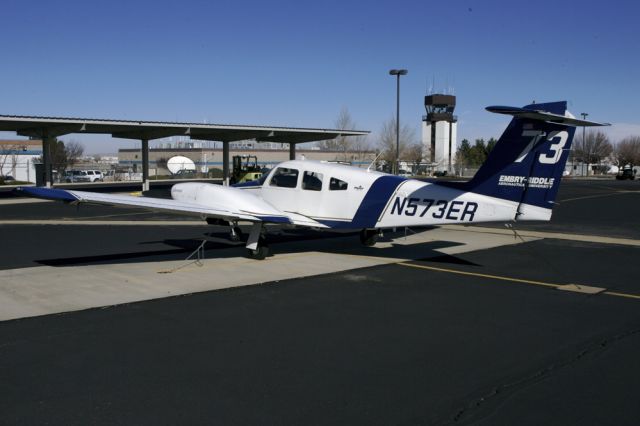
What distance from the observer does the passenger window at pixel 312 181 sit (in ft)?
49.7

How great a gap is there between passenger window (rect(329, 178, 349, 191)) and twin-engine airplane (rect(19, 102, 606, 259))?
27 mm

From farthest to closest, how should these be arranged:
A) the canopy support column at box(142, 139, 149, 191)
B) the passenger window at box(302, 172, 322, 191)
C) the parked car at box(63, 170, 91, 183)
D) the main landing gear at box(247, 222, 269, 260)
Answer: the parked car at box(63, 170, 91, 183) < the canopy support column at box(142, 139, 149, 191) < the passenger window at box(302, 172, 322, 191) < the main landing gear at box(247, 222, 269, 260)

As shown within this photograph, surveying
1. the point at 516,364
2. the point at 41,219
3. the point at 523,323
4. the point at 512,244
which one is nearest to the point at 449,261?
the point at 512,244

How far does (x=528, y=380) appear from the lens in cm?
661

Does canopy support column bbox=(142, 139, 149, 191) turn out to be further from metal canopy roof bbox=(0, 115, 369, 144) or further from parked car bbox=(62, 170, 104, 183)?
parked car bbox=(62, 170, 104, 183)

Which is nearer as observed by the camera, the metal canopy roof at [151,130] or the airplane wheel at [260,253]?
the airplane wheel at [260,253]

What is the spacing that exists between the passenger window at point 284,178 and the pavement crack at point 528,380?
9.19 metres

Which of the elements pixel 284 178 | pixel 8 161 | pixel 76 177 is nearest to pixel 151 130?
pixel 76 177

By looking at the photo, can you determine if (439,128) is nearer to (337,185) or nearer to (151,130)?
(151,130)

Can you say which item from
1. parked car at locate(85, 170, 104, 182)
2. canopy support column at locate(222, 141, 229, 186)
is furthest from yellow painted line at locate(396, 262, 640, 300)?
parked car at locate(85, 170, 104, 182)

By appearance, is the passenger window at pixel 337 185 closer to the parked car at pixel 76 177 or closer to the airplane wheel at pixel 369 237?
the airplane wheel at pixel 369 237

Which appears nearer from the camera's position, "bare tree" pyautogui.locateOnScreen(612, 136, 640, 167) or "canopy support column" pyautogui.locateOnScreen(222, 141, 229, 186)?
"canopy support column" pyautogui.locateOnScreen(222, 141, 229, 186)

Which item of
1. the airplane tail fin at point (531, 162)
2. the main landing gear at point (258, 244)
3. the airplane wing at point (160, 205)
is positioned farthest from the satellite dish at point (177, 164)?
the airplane tail fin at point (531, 162)

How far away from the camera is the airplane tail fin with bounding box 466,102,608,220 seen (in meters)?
12.3
